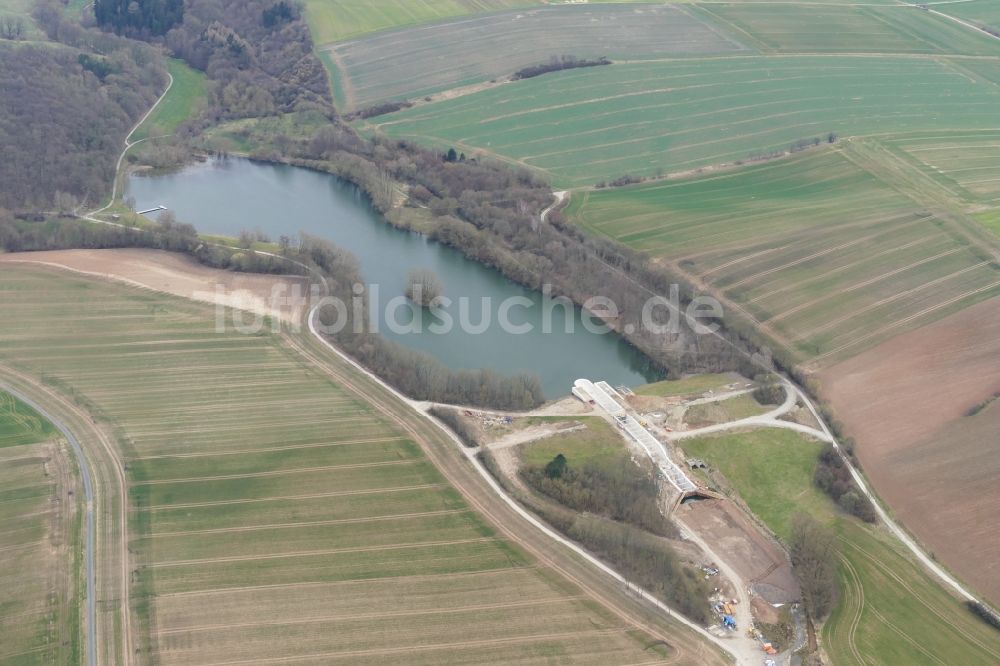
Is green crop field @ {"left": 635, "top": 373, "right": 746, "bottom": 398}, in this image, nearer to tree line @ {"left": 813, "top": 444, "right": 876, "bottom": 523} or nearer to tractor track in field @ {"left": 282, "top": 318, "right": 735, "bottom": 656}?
tree line @ {"left": 813, "top": 444, "right": 876, "bottom": 523}

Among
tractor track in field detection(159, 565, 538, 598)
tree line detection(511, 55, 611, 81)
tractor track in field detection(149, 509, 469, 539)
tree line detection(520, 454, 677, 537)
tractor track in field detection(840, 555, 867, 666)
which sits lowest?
tractor track in field detection(840, 555, 867, 666)

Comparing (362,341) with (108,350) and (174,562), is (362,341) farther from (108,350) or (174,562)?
(174,562)

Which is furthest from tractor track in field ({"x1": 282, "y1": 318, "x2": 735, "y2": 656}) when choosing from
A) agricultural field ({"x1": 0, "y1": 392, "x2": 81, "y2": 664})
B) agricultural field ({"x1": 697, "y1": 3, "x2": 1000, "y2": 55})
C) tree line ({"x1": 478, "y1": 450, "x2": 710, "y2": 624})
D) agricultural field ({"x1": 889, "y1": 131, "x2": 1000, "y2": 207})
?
agricultural field ({"x1": 697, "y1": 3, "x2": 1000, "y2": 55})

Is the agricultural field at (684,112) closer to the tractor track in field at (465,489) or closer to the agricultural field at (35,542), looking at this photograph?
the tractor track in field at (465,489)

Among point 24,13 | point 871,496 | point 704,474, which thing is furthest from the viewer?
point 24,13

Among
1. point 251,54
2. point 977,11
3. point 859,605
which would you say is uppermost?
point 977,11

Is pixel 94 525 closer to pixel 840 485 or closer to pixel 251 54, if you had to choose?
pixel 840 485

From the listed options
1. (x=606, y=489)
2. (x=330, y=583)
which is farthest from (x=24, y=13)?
(x=606, y=489)
